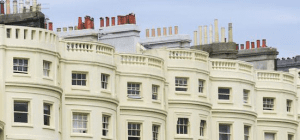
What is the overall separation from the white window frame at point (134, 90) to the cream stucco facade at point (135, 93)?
0.22 ft

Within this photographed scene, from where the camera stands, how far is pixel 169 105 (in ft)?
283

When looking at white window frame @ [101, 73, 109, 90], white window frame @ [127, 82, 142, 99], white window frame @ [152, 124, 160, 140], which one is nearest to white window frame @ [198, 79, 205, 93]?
white window frame @ [152, 124, 160, 140]

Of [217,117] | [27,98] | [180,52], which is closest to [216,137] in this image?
[217,117]

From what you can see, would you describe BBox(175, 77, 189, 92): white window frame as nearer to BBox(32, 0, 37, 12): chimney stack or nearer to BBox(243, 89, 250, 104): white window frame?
BBox(243, 89, 250, 104): white window frame

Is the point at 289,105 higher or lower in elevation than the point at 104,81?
higher

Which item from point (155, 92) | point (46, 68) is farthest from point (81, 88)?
point (155, 92)

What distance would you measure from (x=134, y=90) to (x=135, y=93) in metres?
0.22

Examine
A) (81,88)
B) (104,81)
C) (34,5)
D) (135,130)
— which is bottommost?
(135,130)

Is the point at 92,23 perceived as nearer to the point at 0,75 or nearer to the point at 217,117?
the point at 217,117

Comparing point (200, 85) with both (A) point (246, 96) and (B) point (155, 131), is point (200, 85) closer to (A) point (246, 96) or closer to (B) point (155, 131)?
(A) point (246, 96)

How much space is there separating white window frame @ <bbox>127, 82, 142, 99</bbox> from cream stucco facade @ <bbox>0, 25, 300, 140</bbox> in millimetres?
68

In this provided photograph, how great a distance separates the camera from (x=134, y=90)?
8344cm

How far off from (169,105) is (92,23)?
1066cm

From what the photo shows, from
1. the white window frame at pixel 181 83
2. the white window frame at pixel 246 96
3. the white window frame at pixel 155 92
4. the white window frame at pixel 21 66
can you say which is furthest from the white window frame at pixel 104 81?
the white window frame at pixel 246 96
